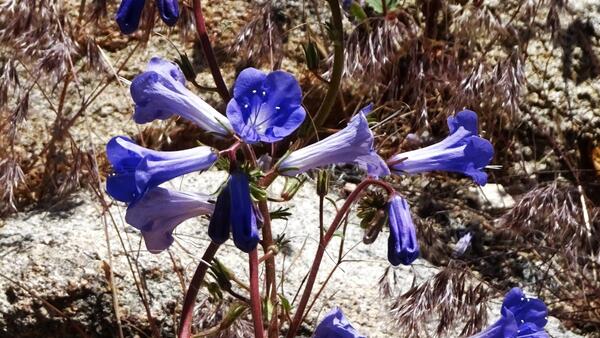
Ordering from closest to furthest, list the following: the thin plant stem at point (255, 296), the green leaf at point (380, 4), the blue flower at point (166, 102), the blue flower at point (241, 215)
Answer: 1. the blue flower at point (241, 215)
2. the blue flower at point (166, 102)
3. the thin plant stem at point (255, 296)
4. the green leaf at point (380, 4)

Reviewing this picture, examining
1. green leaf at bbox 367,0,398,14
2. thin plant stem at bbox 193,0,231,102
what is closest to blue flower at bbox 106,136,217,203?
thin plant stem at bbox 193,0,231,102

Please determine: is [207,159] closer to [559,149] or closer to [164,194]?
[164,194]

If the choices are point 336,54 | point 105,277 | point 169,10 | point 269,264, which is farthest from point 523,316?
point 105,277

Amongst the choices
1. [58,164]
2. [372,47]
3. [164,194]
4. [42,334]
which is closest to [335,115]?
[372,47]

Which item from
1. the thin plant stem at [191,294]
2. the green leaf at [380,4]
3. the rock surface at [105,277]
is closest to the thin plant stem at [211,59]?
the thin plant stem at [191,294]

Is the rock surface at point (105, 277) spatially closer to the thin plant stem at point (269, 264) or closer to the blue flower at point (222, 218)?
the thin plant stem at point (269, 264)
